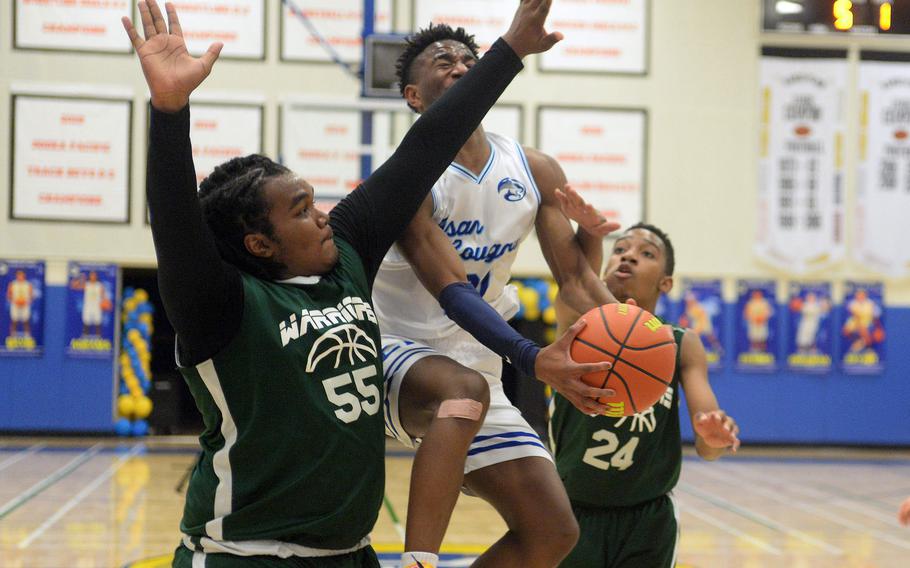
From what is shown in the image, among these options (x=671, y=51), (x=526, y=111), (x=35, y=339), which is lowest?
(x=35, y=339)

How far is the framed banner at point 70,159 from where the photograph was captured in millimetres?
11562

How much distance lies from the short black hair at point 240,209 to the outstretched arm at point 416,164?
→ 0.29 meters

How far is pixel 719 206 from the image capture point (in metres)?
12.3

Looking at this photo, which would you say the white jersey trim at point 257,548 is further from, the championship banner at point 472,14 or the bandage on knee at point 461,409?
the championship banner at point 472,14

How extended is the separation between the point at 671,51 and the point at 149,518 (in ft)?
25.9

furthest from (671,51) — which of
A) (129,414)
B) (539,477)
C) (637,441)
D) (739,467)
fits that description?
(539,477)

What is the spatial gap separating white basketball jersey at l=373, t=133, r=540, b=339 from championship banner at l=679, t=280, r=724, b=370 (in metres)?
8.66

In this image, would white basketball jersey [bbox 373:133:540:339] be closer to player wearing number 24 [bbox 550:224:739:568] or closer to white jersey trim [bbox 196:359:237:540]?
player wearing number 24 [bbox 550:224:739:568]

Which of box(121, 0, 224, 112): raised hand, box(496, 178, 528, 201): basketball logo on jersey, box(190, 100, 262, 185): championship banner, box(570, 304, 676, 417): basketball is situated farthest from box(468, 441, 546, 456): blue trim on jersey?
box(190, 100, 262, 185): championship banner

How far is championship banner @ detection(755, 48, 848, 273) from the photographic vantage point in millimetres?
12273

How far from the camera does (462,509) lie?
26.5ft

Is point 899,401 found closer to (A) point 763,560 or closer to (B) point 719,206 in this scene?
(B) point 719,206

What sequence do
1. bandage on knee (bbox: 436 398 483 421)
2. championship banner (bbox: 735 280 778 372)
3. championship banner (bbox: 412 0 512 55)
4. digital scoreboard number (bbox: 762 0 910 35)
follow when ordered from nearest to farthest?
bandage on knee (bbox: 436 398 483 421), digital scoreboard number (bbox: 762 0 910 35), championship banner (bbox: 412 0 512 55), championship banner (bbox: 735 280 778 372)

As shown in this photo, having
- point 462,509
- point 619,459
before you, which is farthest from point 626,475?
point 462,509
